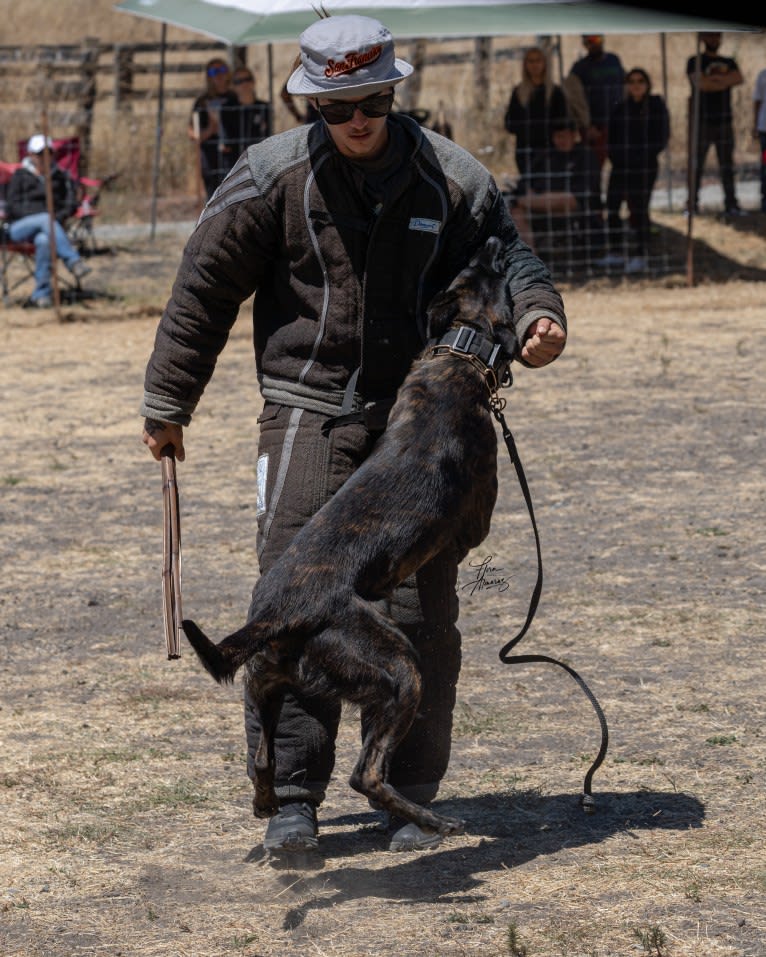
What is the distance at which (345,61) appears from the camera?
3.42 meters

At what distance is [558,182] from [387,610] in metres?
11.5

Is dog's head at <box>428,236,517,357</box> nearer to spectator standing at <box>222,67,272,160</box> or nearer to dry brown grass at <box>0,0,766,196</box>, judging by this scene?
spectator standing at <box>222,67,272,160</box>

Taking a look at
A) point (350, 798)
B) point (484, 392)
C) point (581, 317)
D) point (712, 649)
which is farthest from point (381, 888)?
point (581, 317)

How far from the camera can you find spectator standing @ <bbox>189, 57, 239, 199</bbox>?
1505 centimetres

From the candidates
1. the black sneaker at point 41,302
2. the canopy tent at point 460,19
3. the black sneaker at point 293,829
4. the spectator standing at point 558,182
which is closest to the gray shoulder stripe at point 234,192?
the black sneaker at point 293,829

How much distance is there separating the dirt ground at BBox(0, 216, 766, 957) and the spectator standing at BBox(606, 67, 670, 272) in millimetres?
5522

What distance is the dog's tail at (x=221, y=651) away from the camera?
3.27 m

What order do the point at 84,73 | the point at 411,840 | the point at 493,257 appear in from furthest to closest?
1. the point at 84,73
2. the point at 411,840
3. the point at 493,257

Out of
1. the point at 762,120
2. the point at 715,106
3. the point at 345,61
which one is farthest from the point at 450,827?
the point at 762,120

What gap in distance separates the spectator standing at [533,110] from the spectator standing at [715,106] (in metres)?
1.43

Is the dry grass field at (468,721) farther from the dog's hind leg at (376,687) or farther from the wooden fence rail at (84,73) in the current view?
the wooden fence rail at (84,73)

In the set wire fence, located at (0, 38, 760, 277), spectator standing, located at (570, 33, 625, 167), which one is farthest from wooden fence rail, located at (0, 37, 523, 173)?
spectator standing, located at (570, 33, 625, 167)

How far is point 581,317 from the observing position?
515 inches

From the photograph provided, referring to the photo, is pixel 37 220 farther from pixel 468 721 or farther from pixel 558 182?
pixel 468 721
